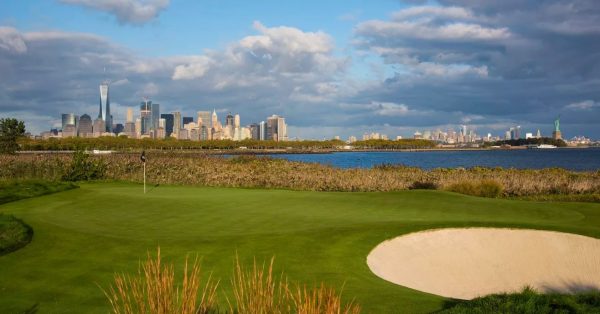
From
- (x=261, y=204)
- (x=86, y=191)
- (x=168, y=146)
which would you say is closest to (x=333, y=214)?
(x=261, y=204)

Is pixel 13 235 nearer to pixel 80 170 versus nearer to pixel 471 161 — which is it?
pixel 80 170

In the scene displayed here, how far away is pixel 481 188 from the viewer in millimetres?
26438

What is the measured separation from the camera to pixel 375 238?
12227 millimetres

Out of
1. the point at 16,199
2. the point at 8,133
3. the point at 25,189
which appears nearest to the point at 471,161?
the point at 8,133

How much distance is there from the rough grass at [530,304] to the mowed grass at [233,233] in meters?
0.63

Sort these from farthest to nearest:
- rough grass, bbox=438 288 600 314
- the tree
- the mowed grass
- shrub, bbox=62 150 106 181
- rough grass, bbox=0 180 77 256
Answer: the tree, shrub, bbox=62 150 106 181, rough grass, bbox=0 180 77 256, the mowed grass, rough grass, bbox=438 288 600 314

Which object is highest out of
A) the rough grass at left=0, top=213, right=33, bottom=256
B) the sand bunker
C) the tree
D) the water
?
the tree

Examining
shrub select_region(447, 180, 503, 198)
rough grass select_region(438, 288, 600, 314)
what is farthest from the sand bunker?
shrub select_region(447, 180, 503, 198)

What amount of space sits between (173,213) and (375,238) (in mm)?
6787

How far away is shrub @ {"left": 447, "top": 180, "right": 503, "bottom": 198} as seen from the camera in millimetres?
26269

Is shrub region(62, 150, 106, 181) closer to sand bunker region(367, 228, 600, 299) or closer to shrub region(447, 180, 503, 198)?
shrub region(447, 180, 503, 198)

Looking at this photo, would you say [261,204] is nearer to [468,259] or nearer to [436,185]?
[468,259]

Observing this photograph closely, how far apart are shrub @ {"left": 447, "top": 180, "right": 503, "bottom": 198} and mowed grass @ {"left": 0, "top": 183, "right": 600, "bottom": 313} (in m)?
6.60

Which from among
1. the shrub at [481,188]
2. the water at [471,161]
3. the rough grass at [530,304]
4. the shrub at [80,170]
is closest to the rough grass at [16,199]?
the shrub at [80,170]
